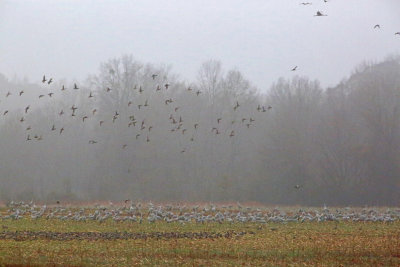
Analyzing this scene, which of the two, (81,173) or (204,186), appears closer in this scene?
(204,186)

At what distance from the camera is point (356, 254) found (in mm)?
22047

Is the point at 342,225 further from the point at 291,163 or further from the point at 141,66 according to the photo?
the point at 141,66

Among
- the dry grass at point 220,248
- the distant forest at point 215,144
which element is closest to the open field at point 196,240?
the dry grass at point 220,248

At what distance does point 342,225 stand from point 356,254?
40.3 feet

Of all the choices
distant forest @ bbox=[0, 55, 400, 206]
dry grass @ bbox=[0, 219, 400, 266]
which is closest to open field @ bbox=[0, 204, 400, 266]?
dry grass @ bbox=[0, 219, 400, 266]

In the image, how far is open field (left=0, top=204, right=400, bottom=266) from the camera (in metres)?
20.6

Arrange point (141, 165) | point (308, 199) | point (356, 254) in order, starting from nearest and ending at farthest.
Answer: point (356, 254) < point (308, 199) < point (141, 165)

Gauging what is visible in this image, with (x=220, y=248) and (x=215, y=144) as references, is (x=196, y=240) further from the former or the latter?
(x=215, y=144)

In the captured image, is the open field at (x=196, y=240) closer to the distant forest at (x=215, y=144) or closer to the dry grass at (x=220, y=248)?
the dry grass at (x=220, y=248)

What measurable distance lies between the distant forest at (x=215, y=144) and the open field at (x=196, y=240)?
33.6m

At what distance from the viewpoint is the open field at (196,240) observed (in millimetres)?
20594

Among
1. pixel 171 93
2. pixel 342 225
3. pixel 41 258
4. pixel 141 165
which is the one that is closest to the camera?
pixel 41 258

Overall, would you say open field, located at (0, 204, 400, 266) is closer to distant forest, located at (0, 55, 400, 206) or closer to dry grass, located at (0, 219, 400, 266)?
dry grass, located at (0, 219, 400, 266)

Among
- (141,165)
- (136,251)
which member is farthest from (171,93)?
(136,251)
